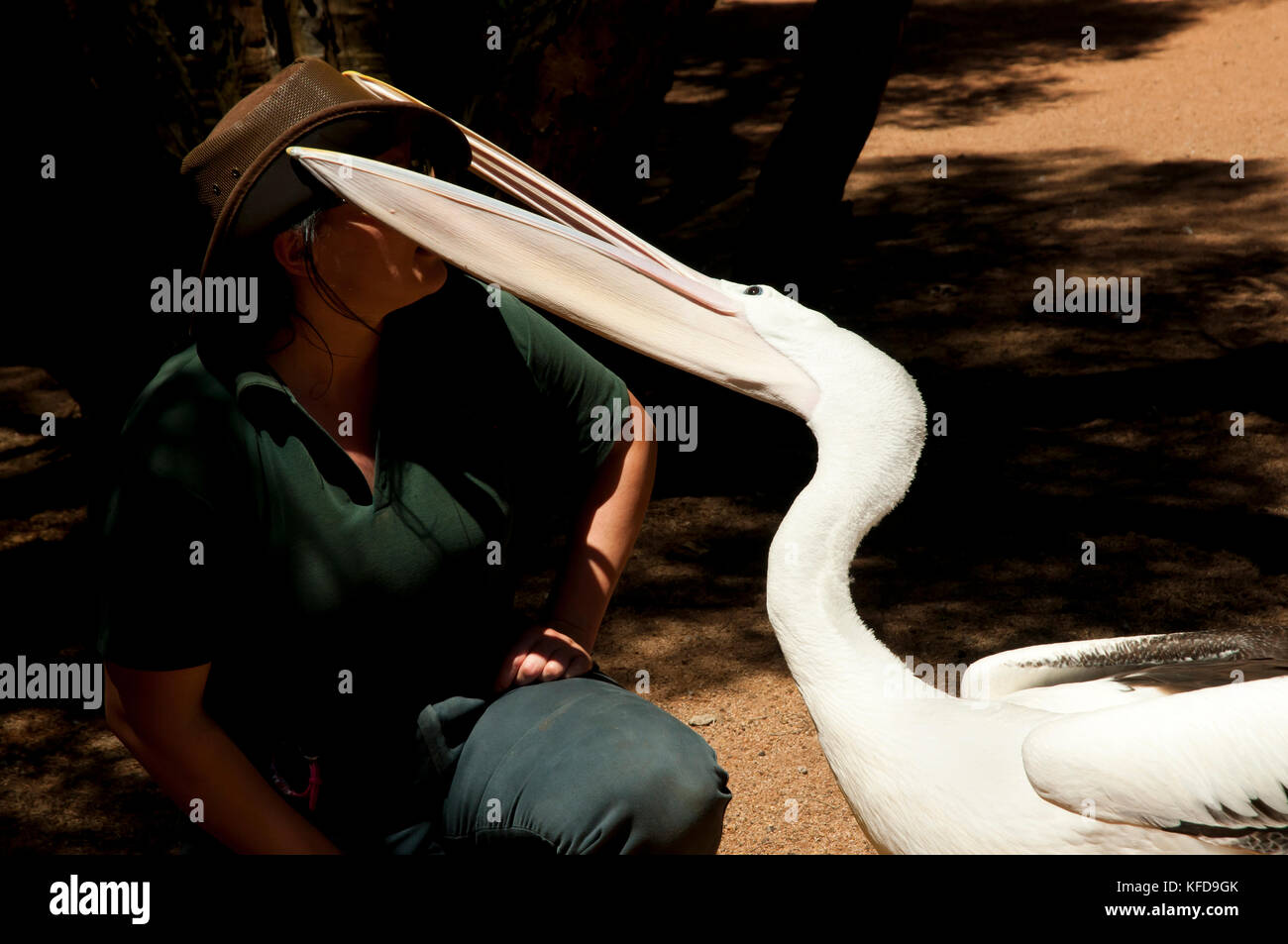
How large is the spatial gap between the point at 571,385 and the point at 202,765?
78cm

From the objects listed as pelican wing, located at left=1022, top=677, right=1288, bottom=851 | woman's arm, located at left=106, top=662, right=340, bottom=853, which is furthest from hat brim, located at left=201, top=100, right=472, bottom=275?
pelican wing, located at left=1022, top=677, right=1288, bottom=851

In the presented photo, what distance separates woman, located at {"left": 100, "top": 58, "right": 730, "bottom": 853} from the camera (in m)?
1.63

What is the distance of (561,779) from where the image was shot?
5.68ft

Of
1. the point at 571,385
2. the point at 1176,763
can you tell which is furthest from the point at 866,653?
the point at 571,385

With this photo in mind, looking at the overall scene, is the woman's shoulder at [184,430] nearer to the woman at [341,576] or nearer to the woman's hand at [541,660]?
the woman at [341,576]

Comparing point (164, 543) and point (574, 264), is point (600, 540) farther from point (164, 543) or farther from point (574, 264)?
point (164, 543)

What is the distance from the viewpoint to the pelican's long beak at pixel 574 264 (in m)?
1.66

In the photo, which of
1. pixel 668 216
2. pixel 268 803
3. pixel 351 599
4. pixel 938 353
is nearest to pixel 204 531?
pixel 351 599

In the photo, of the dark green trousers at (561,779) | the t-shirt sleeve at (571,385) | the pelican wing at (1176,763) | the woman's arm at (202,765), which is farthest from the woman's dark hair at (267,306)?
the pelican wing at (1176,763)

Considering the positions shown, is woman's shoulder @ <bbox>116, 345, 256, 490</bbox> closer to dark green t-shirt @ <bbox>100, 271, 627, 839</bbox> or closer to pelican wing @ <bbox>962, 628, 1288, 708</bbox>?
dark green t-shirt @ <bbox>100, 271, 627, 839</bbox>

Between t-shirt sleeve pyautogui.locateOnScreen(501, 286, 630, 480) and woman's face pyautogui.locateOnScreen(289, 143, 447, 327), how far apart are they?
0.77 feet

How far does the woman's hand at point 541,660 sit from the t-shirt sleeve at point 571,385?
→ 0.28m

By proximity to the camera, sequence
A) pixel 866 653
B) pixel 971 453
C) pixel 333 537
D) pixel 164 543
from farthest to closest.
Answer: pixel 971 453 < pixel 866 653 < pixel 333 537 < pixel 164 543

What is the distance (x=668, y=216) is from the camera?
22.6ft
